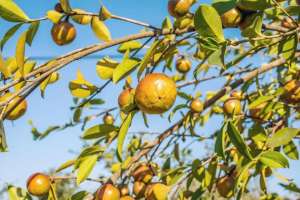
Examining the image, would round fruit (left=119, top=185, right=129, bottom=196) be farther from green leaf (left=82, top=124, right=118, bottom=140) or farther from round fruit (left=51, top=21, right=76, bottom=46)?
round fruit (left=51, top=21, right=76, bottom=46)

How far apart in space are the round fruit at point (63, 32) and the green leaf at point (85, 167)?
0.42 meters

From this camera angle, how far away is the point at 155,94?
45.1 inches

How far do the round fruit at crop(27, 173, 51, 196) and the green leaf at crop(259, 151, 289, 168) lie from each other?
0.81m

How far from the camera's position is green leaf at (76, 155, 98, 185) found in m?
1.54

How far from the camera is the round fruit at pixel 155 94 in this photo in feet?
3.78

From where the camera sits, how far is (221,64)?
1184mm

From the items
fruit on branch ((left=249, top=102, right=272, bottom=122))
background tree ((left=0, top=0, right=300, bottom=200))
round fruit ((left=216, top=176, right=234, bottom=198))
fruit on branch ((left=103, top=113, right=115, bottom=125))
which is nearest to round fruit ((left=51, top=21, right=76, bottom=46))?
background tree ((left=0, top=0, right=300, bottom=200))

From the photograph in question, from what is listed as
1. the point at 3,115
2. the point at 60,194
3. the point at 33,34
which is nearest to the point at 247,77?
the point at 33,34

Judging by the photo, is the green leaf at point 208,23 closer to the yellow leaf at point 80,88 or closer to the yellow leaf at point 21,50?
the yellow leaf at point 21,50

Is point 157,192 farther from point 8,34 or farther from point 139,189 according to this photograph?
point 8,34

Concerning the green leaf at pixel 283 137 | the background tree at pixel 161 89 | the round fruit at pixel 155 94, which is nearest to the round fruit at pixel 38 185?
the background tree at pixel 161 89

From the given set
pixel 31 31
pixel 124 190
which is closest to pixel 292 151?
pixel 124 190

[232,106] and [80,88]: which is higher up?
[80,88]

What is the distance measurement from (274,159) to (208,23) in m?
0.46
